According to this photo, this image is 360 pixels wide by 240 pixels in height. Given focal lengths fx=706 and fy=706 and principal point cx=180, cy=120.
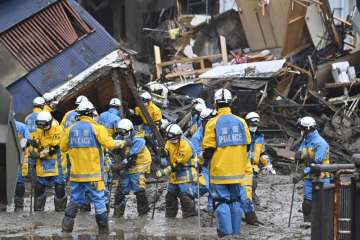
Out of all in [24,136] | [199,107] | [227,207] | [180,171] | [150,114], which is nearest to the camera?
[227,207]

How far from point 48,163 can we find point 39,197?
69cm

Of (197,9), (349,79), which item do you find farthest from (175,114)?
(197,9)

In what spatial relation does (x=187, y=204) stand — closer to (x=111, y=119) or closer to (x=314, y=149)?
(x=314, y=149)

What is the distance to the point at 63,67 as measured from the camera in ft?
A: 61.9

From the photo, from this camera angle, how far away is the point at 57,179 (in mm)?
13125

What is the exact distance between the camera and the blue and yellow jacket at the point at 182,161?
40.2 ft

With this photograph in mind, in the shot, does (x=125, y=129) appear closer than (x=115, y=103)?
Yes

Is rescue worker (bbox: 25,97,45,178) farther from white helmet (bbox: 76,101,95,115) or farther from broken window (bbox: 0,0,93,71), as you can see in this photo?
broken window (bbox: 0,0,93,71)

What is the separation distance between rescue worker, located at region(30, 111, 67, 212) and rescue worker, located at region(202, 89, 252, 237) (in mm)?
4131

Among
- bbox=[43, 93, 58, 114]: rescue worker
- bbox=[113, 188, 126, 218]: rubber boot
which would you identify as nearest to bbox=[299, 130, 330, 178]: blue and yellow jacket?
bbox=[113, 188, 126, 218]: rubber boot

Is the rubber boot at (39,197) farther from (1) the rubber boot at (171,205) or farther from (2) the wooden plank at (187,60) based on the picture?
(2) the wooden plank at (187,60)

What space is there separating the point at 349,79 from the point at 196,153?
11.5m

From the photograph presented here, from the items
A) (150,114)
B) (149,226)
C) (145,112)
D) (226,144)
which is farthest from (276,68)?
(226,144)

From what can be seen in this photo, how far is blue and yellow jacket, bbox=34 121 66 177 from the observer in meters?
13.0
